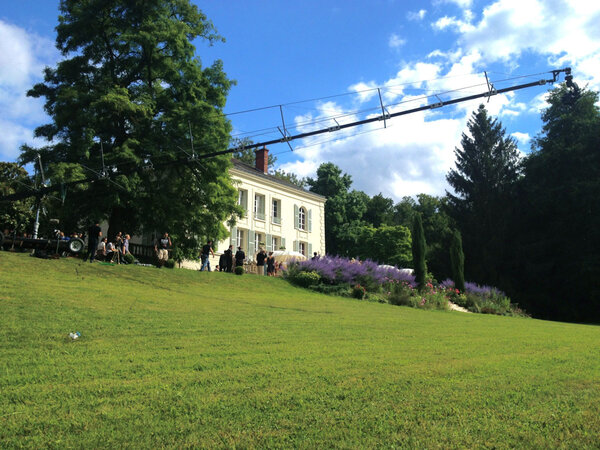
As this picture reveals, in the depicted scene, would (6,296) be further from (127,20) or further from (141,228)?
(127,20)

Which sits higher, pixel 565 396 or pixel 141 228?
pixel 141 228

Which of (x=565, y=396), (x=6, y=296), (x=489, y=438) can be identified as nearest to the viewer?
(x=489, y=438)

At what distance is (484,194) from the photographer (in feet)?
136

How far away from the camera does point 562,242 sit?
3631 cm

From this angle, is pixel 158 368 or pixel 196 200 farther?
pixel 196 200

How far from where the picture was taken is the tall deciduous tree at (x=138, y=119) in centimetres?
2236

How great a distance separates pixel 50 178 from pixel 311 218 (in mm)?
27904

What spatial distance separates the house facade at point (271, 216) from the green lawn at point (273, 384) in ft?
85.3

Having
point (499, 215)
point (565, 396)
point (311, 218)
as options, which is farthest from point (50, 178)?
point (499, 215)

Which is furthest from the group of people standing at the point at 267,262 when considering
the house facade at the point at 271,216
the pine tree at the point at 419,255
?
the house facade at the point at 271,216

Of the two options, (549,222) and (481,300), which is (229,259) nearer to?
(481,300)

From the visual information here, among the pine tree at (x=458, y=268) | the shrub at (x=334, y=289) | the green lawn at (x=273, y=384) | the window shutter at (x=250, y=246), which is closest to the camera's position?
the green lawn at (x=273, y=384)

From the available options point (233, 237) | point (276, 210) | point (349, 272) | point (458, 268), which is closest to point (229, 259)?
point (349, 272)

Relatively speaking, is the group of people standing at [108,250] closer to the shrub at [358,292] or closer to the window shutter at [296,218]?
the shrub at [358,292]
